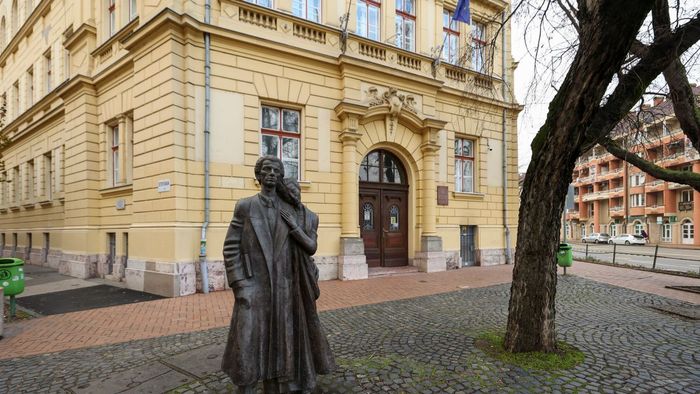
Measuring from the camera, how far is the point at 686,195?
42.2 metres

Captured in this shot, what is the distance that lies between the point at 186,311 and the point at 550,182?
6.43m

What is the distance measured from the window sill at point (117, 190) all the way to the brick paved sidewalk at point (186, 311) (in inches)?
162

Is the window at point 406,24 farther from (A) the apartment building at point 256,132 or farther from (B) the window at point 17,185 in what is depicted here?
(B) the window at point 17,185

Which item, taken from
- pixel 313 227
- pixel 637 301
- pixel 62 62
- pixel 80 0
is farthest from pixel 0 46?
pixel 637 301

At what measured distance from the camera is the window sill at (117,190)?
1039 cm

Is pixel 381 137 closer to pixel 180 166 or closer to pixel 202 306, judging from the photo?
pixel 180 166

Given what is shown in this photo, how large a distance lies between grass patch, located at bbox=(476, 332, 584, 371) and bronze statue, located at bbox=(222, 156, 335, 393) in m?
2.25

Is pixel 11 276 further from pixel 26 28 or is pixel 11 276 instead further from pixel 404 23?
pixel 26 28

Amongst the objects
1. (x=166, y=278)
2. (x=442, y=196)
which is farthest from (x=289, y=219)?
(x=442, y=196)

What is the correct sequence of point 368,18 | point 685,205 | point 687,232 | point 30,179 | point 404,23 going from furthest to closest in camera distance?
point 687,232 < point 685,205 < point 30,179 < point 404,23 < point 368,18

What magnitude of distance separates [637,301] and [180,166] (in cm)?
1033

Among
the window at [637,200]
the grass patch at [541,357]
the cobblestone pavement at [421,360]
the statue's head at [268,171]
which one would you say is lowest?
the cobblestone pavement at [421,360]

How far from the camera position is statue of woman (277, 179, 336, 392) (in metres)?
3.09

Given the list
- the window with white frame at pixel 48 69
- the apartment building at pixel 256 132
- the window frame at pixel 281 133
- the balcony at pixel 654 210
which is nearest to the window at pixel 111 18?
the apartment building at pixel 256 132
